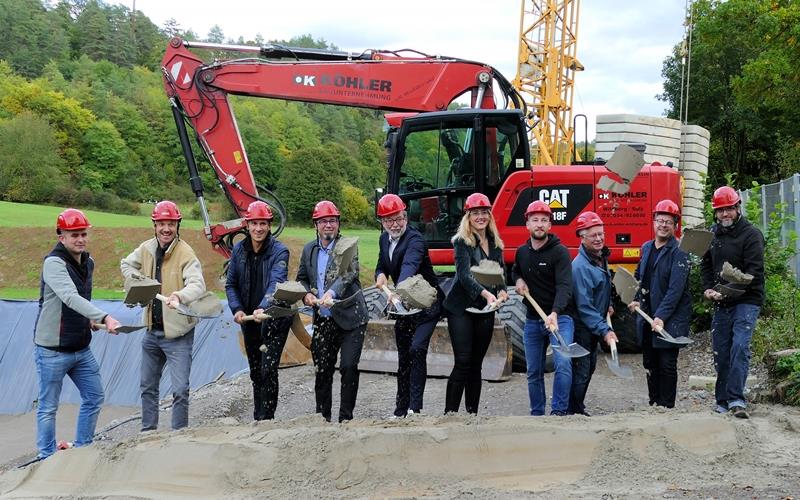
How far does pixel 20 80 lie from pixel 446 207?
72991 mm

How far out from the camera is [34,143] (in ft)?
168

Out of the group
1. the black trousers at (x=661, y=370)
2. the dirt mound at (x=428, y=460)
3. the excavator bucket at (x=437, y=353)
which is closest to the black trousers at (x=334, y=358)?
the dirt mound at (x=428, y=460)

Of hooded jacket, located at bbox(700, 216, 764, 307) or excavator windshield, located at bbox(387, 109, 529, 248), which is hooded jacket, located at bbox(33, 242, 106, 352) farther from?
hooded jacket, located at bbox(700, 216, 764, 307)

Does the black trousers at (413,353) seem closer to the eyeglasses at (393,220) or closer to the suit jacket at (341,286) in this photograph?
the suit jacket at (341,286)

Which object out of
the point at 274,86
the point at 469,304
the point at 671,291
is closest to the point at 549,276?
the point at 469,304

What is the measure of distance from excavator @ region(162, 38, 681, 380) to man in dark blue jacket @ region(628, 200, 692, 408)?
93.4 inches

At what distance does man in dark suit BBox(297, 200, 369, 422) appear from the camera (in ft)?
19.8

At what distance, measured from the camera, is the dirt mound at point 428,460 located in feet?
16.5

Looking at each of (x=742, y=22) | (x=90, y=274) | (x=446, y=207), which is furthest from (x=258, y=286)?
(x=742, y=22)

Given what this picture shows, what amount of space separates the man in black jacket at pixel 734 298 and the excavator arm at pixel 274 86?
181 inches

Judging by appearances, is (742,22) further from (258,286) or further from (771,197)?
(258,286)

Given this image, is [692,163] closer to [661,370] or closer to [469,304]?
[661,370]

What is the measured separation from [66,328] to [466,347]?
10.2ft

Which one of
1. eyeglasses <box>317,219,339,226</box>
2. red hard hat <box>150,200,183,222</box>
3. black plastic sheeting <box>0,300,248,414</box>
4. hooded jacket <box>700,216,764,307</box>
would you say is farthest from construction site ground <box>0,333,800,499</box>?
black plastic sheeting <box>0,300,248,414</box>
